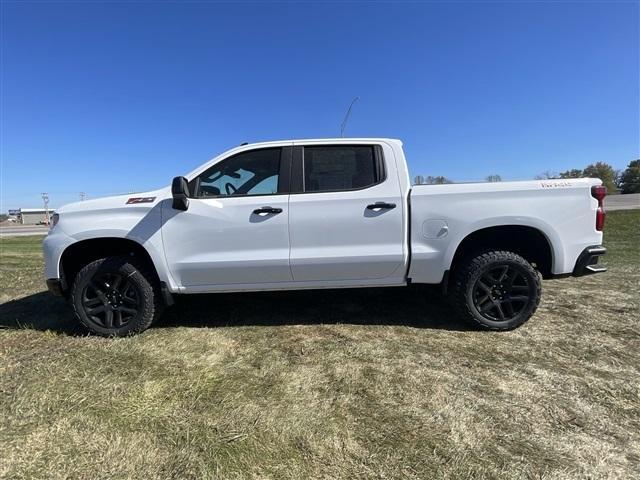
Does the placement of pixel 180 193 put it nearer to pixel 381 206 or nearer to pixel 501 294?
pixel 381 206

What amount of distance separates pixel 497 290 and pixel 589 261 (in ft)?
2.89

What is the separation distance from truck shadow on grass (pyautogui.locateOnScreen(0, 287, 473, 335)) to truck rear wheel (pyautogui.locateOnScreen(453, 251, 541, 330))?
0.27 meters

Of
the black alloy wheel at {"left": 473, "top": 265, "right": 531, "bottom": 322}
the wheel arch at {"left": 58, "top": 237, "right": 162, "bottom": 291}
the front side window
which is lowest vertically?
the black alloy wheel at {"left": 473, "top": 265, "right": 531, "bottom": 322}

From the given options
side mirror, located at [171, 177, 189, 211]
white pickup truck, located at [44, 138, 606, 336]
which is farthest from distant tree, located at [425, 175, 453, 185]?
side mirror, located at [171, 177, 189, 211]

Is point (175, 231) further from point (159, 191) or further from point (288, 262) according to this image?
point (288, 262)

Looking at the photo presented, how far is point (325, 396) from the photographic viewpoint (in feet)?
9.31

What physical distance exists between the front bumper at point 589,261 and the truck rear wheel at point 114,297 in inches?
161

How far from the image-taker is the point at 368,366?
3.28m

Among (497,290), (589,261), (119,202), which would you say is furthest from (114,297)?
(589,261)

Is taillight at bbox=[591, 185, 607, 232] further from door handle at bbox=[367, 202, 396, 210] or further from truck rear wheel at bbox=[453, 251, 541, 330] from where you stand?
door handle at bbox=[367, 202, 396, 210]

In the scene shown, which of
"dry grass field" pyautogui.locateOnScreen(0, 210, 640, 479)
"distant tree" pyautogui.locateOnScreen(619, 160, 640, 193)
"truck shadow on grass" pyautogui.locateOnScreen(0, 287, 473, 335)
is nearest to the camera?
"dry grass field" pyautogui.locateOnScreen(0, 210, 640, 479)

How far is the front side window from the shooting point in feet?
13.5

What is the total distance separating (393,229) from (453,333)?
1153mm

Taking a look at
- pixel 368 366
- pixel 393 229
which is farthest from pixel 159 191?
pixel 368 366
